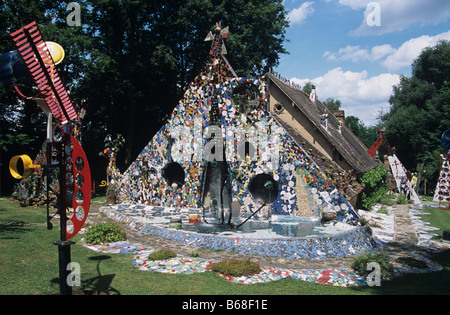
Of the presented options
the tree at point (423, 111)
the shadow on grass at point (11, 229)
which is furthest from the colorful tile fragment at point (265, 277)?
the tree at point (423, 111)

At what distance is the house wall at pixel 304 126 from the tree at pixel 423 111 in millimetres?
26902

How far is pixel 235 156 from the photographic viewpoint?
16969 millimetres

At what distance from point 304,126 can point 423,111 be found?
35.2 metres

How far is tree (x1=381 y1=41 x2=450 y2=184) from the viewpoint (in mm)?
44094

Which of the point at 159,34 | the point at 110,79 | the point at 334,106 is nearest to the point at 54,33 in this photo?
the point at 110,79

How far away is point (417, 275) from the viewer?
428 inches

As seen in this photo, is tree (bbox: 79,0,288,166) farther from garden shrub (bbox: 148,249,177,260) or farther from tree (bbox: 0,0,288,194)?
garden shrub (bbox: 148,249,177,260)

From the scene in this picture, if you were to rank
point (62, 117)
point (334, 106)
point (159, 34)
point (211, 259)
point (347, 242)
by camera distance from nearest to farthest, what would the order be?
point (62, 117) → point (211, 259) → point (347, 242) → point (159, 34) → point (334, 106)

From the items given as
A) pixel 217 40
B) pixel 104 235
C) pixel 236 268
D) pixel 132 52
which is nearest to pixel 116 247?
pixel 104 235

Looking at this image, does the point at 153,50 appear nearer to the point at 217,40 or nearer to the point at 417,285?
the point at 217,40

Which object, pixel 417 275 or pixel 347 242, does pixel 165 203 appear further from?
pixel 417 275

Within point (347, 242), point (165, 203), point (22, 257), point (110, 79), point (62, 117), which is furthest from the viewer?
point (110, 79)

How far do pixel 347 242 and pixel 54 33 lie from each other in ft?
85.9

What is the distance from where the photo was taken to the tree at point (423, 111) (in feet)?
145
